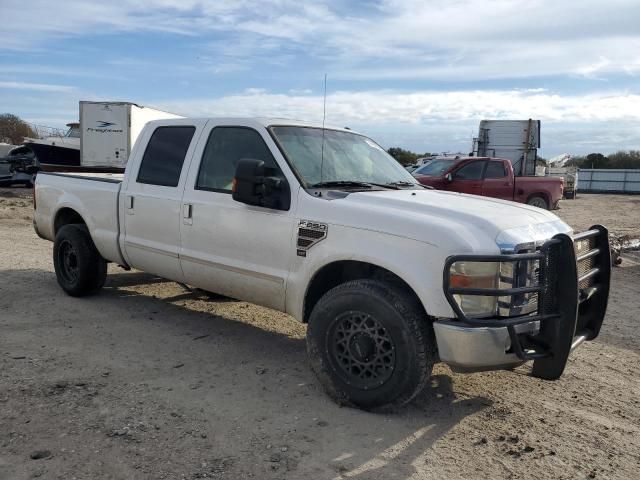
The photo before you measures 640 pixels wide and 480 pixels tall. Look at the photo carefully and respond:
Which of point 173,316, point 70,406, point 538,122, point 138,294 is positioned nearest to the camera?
point 70,406

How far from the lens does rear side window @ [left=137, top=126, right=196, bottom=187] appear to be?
5.30m

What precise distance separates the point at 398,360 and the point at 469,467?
28.8 inches

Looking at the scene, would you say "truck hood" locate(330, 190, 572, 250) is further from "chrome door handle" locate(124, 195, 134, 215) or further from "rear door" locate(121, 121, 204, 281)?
"chrome door handle" locate(124, 195, 134, 215)

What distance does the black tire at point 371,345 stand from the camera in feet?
11.8

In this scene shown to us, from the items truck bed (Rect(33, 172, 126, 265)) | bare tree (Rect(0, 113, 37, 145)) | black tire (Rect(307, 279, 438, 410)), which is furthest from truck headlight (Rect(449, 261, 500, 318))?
bare tree (Rect(0, 113, 37, 145))

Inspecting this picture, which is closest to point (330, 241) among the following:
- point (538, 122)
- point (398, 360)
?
point (398, 360)

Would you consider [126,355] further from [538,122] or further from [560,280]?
[538,122]

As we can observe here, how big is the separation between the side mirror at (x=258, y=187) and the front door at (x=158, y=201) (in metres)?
1.07

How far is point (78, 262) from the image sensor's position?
631 cm

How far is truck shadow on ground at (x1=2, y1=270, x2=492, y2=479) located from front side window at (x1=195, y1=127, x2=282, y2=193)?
1442 millimetres

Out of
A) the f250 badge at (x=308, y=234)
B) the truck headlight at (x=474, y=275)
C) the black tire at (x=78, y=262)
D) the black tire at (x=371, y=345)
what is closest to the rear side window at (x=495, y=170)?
the black tire at (x=78, y=262)

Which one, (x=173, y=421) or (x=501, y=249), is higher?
(x=501, y=249)

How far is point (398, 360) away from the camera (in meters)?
3.64

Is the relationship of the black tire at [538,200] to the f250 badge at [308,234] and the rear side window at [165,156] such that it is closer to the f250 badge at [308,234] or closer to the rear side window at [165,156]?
the rear side window at [165,156]
